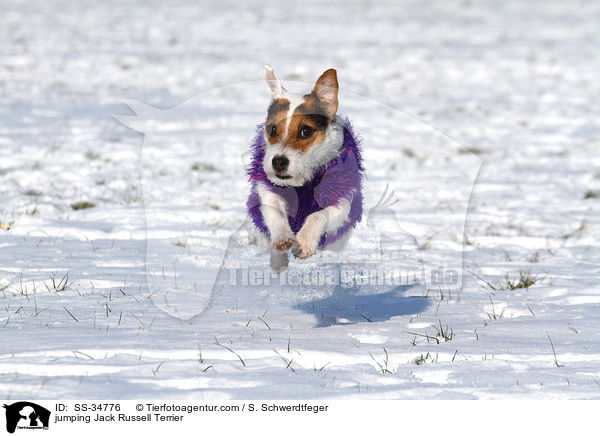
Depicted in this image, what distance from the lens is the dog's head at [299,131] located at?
3.58 m

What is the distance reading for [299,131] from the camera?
3.63 meters

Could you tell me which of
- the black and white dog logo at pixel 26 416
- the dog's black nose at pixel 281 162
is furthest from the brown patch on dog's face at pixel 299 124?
the black and white dog logo at pixel 26 416

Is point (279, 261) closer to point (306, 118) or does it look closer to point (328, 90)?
point (306, 118)

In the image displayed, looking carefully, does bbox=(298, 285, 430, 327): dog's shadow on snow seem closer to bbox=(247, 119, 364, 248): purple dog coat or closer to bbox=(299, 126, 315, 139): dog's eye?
bbox=(247, 119, 364, 248): purple dog coat

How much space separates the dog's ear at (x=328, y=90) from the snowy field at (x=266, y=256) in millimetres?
429

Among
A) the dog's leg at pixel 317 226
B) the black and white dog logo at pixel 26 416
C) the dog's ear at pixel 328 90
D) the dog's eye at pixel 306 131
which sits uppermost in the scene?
the dog's ear at pixel 328 90

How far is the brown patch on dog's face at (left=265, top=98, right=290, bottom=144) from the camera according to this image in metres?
3.64

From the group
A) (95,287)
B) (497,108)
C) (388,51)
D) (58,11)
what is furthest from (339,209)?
(58,11)

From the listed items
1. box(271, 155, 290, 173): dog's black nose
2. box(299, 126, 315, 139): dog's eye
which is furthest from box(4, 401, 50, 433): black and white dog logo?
box(299, 126, 315, 139): dog's eye

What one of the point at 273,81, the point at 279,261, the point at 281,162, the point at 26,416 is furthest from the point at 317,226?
the point at 26,416

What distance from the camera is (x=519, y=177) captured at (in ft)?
29.0

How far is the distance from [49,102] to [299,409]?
10.6 m

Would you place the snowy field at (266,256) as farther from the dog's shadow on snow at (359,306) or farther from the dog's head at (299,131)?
the dog's head at (299,131)

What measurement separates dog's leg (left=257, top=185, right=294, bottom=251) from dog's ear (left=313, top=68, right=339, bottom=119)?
0.59 metres
